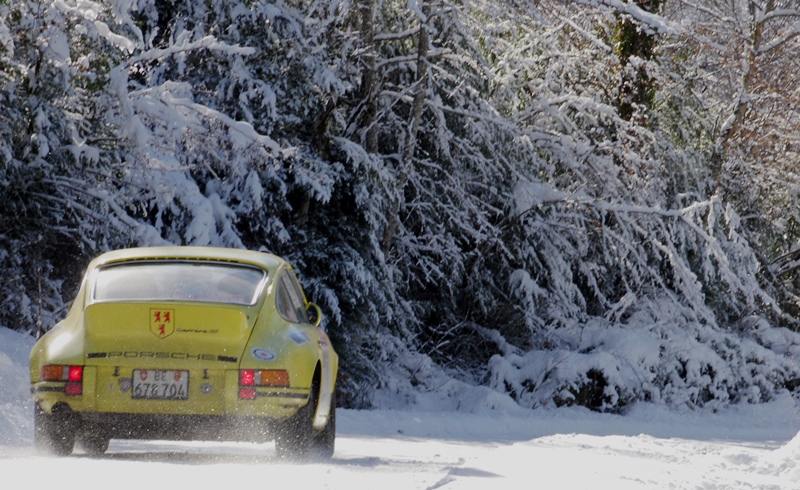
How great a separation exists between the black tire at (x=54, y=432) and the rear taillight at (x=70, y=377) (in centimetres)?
18

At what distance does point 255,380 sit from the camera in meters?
10.2

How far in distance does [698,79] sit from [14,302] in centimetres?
1652

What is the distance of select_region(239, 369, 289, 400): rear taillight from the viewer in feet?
33.2

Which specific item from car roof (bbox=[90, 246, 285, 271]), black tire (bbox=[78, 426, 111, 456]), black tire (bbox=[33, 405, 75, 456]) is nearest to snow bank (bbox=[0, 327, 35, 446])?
black tire (bbox=[78, 426, 111, 456])

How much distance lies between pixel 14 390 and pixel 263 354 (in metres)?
5.15

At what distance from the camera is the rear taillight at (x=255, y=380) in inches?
399

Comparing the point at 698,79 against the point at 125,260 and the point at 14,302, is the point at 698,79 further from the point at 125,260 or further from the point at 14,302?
the point at 125,260

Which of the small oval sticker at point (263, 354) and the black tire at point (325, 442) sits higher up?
the small oval sticker at point (263, 354)

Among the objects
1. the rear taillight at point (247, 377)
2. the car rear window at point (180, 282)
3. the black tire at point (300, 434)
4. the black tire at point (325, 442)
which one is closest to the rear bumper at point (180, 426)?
the black tire at point (300, 434)

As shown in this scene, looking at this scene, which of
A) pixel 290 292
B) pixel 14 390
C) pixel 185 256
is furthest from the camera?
pixel 14 390

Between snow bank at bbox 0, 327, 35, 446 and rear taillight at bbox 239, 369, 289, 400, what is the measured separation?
348cm

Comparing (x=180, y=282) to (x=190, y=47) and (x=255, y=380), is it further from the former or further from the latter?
(x=190, y=47)


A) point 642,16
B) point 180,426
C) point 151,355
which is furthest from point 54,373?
point 642,16

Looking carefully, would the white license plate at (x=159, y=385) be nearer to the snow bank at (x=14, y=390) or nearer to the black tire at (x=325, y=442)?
the black tire at (x=325, y=442)
